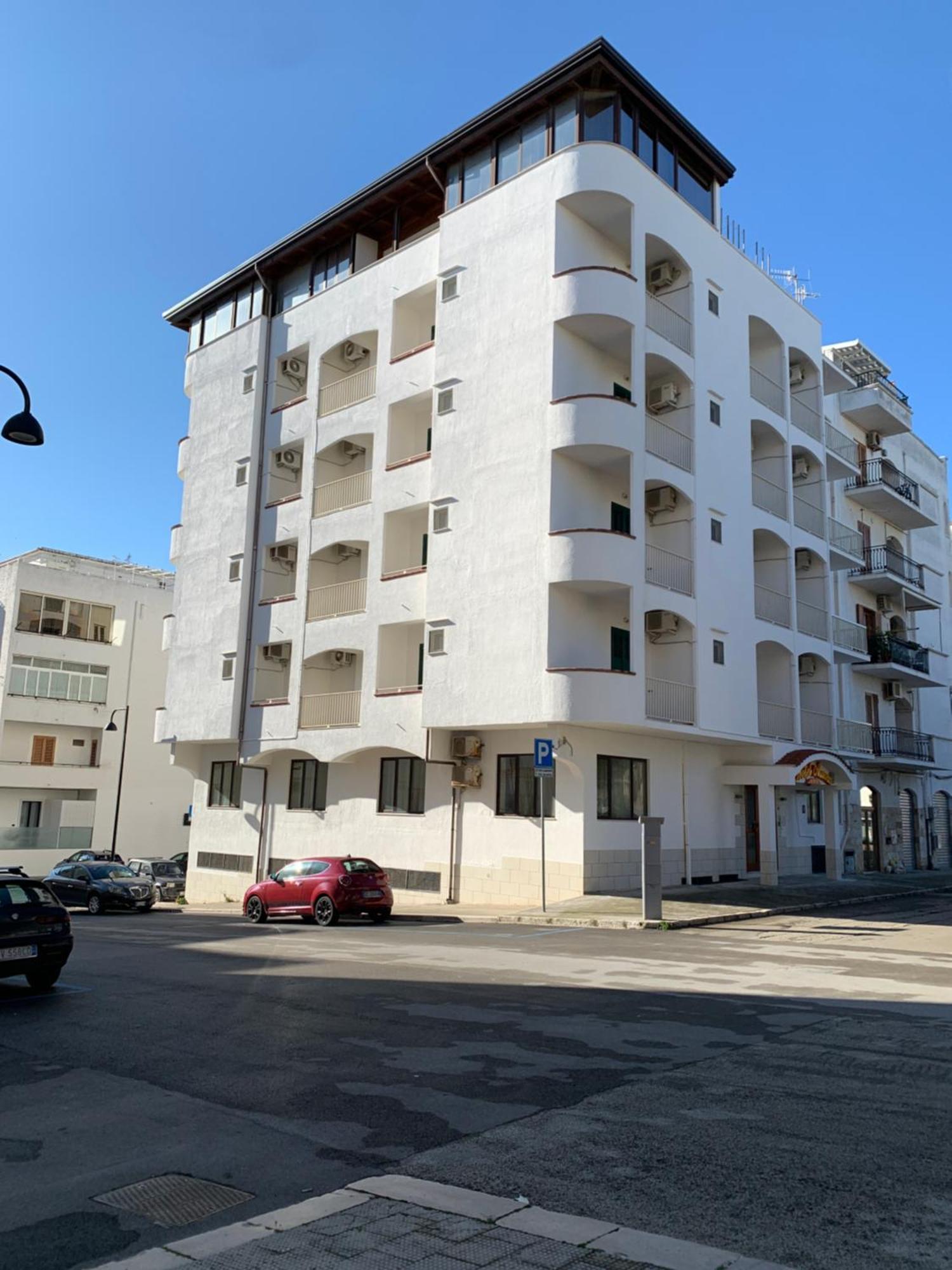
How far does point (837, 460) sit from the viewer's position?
37.6 meters

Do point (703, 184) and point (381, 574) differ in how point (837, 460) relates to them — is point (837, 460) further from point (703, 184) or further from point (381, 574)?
point (381, 574)

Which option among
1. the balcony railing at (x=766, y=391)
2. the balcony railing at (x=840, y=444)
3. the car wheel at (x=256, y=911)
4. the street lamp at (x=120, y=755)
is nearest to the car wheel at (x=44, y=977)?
the car wheel at (x=256, y=911)

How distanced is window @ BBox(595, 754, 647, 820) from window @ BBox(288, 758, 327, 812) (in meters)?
10.8

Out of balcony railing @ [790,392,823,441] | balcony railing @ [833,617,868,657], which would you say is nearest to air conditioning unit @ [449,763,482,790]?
balcony railing @ [833,617,868,657]

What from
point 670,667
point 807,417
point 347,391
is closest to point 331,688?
point 347,391

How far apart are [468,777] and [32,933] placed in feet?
53.1

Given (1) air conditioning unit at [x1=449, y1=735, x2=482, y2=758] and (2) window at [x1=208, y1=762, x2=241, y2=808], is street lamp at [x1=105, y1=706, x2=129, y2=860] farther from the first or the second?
(1) air conditioning unit at [x1=449, y1=735, x2=482, y2=758]

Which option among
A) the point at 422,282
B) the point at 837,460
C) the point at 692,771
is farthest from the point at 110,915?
the point at 837,460

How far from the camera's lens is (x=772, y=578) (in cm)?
3344

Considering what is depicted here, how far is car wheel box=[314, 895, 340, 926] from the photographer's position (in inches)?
893

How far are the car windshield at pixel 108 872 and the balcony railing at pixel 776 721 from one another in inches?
822

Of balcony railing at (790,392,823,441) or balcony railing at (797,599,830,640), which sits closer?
balcony railing at (797,599,830,640)

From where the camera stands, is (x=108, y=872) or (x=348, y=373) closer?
(x=108, y=872)

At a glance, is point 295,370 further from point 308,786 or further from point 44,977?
point 44,977
